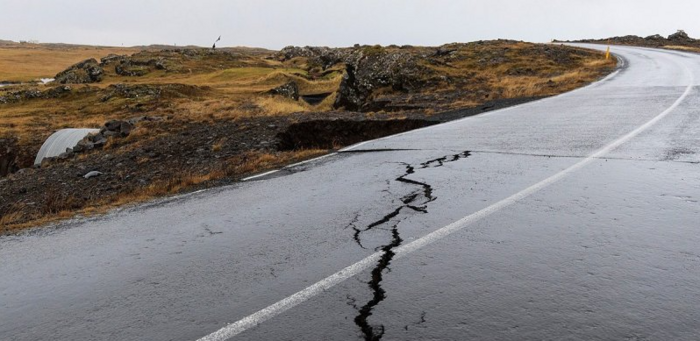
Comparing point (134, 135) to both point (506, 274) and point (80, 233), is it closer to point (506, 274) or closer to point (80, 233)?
point (80, 233)

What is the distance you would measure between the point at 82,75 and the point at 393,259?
6355cm

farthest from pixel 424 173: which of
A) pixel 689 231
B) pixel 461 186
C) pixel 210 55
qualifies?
pixel 210 55

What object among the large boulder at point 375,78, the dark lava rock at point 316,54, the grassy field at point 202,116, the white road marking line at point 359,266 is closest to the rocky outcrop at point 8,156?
the grassy field at point 202,116

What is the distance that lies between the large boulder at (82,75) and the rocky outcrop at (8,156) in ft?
126

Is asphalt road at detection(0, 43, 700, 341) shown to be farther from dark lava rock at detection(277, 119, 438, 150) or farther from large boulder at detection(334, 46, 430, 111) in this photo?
large boulder at detection(334, 46, 430, 111)

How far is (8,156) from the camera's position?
2148 cm

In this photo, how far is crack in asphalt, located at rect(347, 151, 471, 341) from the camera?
3.34 meters

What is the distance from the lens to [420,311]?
3500 millimetres

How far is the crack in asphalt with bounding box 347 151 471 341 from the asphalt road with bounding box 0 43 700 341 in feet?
0.05

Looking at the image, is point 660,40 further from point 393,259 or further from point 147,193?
point 393,259

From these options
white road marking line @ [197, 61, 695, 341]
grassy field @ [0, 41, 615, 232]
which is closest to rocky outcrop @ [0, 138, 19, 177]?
grassy field @ [0, 41, 615, 232]

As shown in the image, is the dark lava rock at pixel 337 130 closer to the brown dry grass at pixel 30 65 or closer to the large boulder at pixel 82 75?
the large boulder at pixel 82 75

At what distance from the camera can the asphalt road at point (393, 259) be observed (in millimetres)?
3395

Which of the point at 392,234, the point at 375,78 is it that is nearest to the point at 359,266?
the point at 392,234
